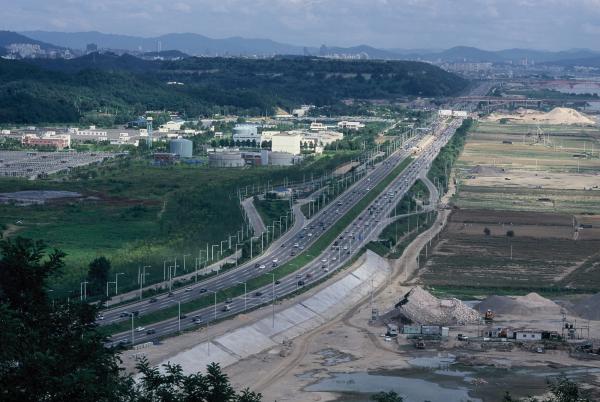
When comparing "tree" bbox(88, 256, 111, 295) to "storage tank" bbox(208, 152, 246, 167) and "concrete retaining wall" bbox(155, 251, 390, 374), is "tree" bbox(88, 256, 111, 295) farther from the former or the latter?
"storage tank" bbox(208, 152, 246, 167)

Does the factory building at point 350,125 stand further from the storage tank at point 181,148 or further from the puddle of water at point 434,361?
the puddle of water at point 434,361

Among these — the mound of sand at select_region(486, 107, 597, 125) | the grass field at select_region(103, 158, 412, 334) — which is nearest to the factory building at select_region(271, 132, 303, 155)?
the grass field at select_region(103, 158, 412, 334)

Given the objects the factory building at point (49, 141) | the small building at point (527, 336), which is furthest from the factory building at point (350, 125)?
the small building at point (527, 336)

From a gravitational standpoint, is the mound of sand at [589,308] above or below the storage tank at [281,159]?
above

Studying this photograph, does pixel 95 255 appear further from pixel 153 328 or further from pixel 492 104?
pixel 492 104

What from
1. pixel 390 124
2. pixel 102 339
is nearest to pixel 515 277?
pixel 102 339
